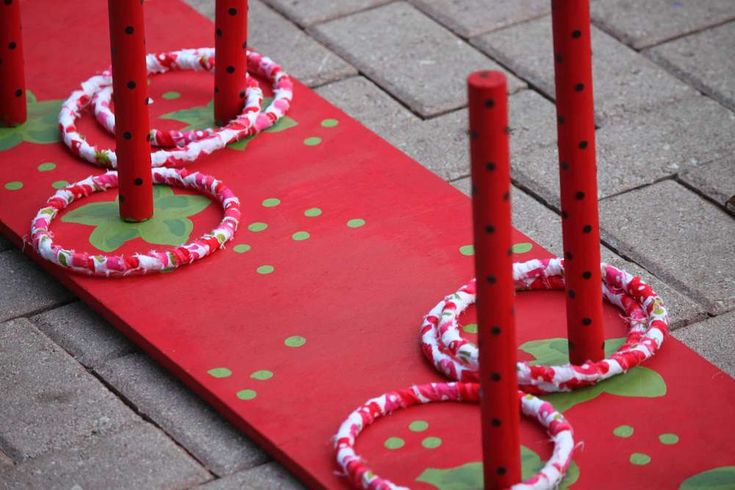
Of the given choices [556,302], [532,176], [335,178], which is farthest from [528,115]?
[556,302]

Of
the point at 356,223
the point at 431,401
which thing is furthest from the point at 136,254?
the point at 431,401

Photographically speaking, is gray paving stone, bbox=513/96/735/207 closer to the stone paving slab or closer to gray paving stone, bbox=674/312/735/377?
the stone paving slab

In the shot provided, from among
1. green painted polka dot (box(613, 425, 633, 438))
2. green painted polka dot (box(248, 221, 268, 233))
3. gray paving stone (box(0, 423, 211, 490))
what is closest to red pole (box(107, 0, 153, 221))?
green painted polka dot (box(248, 221, 268, 233))

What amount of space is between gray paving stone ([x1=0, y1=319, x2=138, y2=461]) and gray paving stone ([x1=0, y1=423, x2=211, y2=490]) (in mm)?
28

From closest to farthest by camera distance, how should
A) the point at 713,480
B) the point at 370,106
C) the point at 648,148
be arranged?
the point at 713,480
the point at 648,148
the point at 370,106

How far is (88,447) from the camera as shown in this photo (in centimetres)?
205

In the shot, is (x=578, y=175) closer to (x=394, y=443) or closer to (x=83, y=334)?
(x=394, y=443)

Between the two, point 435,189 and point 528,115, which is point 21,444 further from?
point 528,115

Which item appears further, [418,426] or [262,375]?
Result: [262,375]

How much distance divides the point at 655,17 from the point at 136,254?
4.72 feet

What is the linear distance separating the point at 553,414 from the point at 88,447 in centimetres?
65

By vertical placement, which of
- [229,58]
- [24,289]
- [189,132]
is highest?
[229,58]

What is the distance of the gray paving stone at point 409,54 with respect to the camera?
9.74 feet

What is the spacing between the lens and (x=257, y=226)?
250cm
